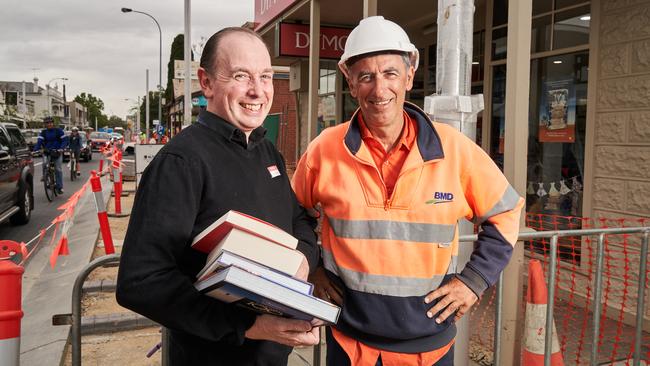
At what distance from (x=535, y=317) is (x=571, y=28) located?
3.89 meters

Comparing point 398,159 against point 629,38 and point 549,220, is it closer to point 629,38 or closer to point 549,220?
point 629,38

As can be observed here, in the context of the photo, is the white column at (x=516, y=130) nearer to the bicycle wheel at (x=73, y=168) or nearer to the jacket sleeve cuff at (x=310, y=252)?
the jacket sleeve cuff at (x=310, y=252)

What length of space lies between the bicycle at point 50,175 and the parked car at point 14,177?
7.98 feet

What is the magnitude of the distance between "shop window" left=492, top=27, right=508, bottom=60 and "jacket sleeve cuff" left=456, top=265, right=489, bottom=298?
5839 millimetres

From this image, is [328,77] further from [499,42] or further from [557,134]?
[557,134]

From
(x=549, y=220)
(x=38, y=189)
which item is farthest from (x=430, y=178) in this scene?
(x=38, y=189)

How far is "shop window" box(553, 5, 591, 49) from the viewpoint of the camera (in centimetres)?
584

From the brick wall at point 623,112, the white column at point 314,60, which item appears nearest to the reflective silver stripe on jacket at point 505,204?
the brick wall at point 623,112

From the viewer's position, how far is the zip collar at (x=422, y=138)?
2.09 metres

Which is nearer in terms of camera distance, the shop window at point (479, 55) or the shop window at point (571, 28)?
the shop window at point (571, 28)

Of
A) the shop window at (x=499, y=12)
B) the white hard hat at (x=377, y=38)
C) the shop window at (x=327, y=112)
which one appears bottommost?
the white hard hat at (x=377, y=38)

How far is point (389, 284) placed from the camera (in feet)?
6.64

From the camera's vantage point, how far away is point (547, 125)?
641cm

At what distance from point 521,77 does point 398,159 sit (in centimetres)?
186
